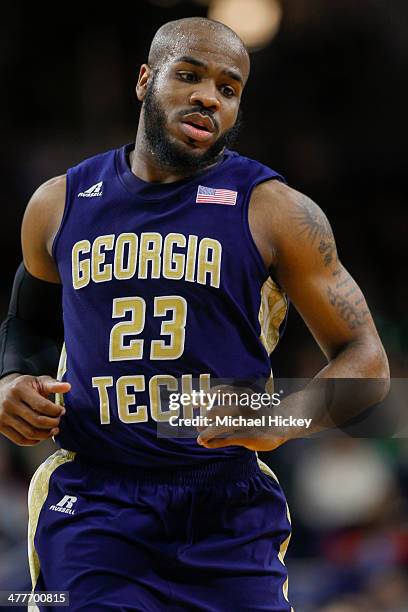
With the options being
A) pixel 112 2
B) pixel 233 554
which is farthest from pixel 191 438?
pixel 112 2

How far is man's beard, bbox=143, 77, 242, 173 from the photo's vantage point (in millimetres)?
3502

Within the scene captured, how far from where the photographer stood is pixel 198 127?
3463 mm

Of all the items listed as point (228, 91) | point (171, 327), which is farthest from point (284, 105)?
point (171, 327)

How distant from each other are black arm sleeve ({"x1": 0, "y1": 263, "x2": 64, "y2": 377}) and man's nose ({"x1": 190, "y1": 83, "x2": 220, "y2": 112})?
0.89 m

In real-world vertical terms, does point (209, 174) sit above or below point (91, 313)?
above

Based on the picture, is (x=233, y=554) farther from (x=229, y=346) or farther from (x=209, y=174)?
(x=209, y=174)

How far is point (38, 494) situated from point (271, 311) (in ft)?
3.26

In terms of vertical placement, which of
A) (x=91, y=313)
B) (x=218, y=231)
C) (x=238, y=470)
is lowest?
(x=238, y=470)

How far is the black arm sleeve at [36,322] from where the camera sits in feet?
12.3

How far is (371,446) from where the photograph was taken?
6.29 m

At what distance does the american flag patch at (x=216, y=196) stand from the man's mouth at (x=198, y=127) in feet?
0.57

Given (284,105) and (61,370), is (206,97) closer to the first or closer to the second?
(61,370)

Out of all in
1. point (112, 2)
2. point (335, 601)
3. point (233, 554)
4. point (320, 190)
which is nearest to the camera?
point (233, 554)

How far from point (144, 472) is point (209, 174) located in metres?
1.03
